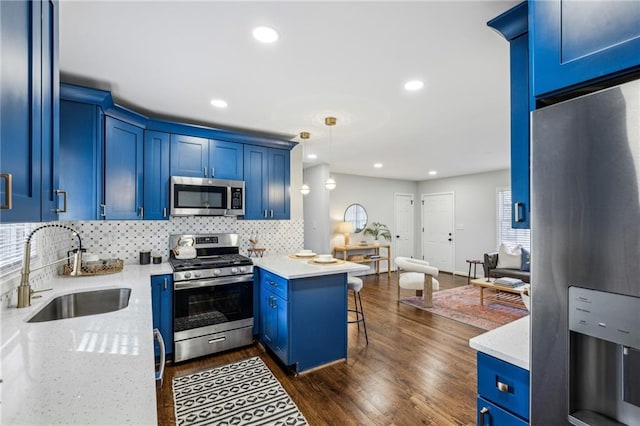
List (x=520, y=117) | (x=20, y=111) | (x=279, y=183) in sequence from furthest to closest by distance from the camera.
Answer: (x=279, y=183), (x=520, y=117), (x=20, y=111)

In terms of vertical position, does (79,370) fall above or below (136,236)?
below

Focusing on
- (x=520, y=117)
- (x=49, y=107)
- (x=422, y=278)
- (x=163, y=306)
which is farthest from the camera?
(x=422, y=278)

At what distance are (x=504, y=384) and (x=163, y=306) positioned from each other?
2.74 m

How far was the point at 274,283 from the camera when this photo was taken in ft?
9.29

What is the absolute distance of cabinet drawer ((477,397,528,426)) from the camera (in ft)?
3.59

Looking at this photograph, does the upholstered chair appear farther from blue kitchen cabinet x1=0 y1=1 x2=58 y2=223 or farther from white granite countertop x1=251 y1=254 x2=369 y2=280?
blue kitchen cabinet x1=0 y1=1 x2=58 y2=223

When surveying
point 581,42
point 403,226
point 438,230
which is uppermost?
Answer: point 581,42

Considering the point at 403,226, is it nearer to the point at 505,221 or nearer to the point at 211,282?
the point at 505,221

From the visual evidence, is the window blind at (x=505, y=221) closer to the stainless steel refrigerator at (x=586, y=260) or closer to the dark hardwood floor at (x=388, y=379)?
the dark hardwood floor at (x=388, y=379)

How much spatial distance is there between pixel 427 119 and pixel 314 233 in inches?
145

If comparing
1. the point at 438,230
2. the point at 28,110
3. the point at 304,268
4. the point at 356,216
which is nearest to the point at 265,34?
the point at 28,110

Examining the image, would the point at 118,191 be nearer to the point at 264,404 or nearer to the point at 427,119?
the point at 264,404

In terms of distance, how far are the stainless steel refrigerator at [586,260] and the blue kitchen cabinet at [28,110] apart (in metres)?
1.43

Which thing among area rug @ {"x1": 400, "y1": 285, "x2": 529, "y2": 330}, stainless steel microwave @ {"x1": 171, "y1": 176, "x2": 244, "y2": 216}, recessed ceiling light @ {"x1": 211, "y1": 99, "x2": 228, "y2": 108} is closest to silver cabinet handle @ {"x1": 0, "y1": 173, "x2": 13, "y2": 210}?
recessed ceiling light @ {"x1": 211, "y1": 99, "x2": 228, "y2": 108}
